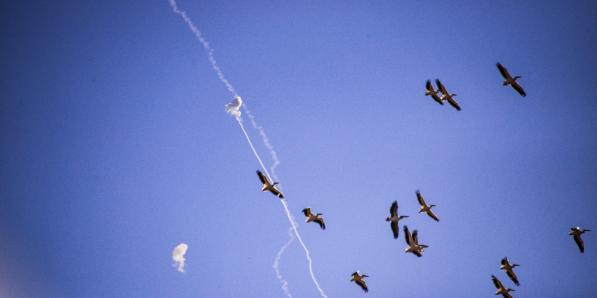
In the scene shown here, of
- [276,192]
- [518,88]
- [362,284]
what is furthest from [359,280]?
[518,88]

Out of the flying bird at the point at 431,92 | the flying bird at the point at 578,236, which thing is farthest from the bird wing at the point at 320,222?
the flying bird at the point at 578,236

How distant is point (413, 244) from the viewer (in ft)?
85.5

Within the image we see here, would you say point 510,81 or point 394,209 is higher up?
point 510,81

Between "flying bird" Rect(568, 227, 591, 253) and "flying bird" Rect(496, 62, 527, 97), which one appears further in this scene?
"flying bird" Rect(568, 227, 591, 253)

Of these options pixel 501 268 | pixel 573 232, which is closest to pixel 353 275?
pixel 501 268

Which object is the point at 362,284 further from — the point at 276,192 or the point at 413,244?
the point at 276,192

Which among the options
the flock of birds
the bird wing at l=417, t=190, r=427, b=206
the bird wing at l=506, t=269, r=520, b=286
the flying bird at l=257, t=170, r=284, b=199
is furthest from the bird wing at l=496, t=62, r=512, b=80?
the flying bird at l=257, t=170, r=284, b=199

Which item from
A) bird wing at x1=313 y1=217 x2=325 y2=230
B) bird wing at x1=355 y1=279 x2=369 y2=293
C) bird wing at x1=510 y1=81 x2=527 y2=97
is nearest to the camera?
bird wing at x1=510 y1=81 x2=527 y2=97

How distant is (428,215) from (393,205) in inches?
170

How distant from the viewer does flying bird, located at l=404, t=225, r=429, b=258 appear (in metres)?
25.5

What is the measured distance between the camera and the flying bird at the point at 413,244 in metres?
25.5

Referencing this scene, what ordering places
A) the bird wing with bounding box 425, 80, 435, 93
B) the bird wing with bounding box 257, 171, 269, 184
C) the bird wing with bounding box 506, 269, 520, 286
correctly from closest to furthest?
the bird wing with bounding box 257, 171, 269, 184
the bird wing with bounding box 425, 80, 435, 93
the bird wing with bounding box 506, 269, 520, 286

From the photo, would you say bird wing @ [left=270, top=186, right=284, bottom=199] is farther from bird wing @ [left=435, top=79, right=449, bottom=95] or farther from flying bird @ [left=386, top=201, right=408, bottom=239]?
bird wing @ [left=435, top=79, right=449, bottom=95]

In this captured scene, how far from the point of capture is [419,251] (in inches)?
1051
